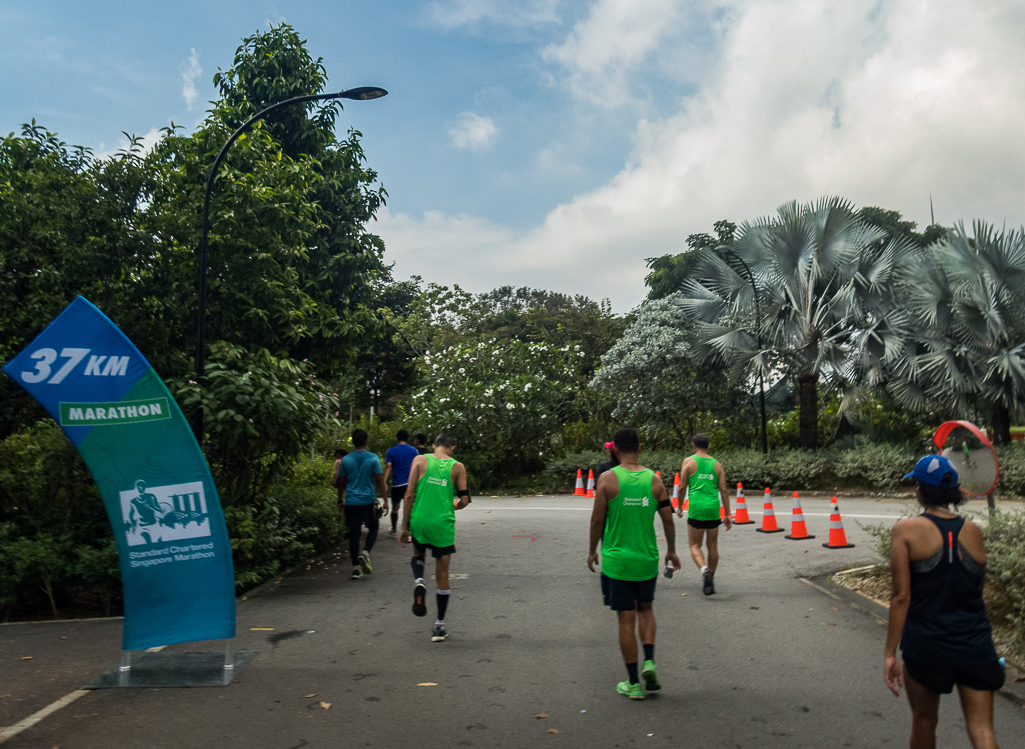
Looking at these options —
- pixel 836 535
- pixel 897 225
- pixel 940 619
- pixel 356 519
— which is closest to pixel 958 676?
pixel 940 619

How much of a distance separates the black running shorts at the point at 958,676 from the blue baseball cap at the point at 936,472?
0.80m

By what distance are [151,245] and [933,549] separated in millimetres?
10060

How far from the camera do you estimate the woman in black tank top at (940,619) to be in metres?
3.54

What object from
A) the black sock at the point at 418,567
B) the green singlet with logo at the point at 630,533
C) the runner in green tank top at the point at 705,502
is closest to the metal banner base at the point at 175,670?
the black sock at the point at 418,567

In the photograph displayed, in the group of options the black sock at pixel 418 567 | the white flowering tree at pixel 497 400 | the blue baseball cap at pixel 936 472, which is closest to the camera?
the blue baseball cap at pixel 936 472

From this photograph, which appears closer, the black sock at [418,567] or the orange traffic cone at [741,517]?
the black sock at [418,567]

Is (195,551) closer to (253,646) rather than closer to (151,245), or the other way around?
(253,646)

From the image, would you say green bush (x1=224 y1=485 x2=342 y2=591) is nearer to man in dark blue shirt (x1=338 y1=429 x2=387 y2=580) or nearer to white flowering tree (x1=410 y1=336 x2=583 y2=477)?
man in dark blue shirt (x1=338 y1=429 x2=387 y2=580)

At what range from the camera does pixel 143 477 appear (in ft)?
20.2

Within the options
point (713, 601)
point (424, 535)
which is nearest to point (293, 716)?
point (424, 535)

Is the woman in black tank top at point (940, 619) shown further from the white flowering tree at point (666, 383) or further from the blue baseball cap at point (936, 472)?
the white flowering tree at point (666, 383)

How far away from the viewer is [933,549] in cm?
362

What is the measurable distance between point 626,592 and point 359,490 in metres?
5.41

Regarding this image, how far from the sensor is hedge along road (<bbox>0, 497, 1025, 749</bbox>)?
4871 mm
